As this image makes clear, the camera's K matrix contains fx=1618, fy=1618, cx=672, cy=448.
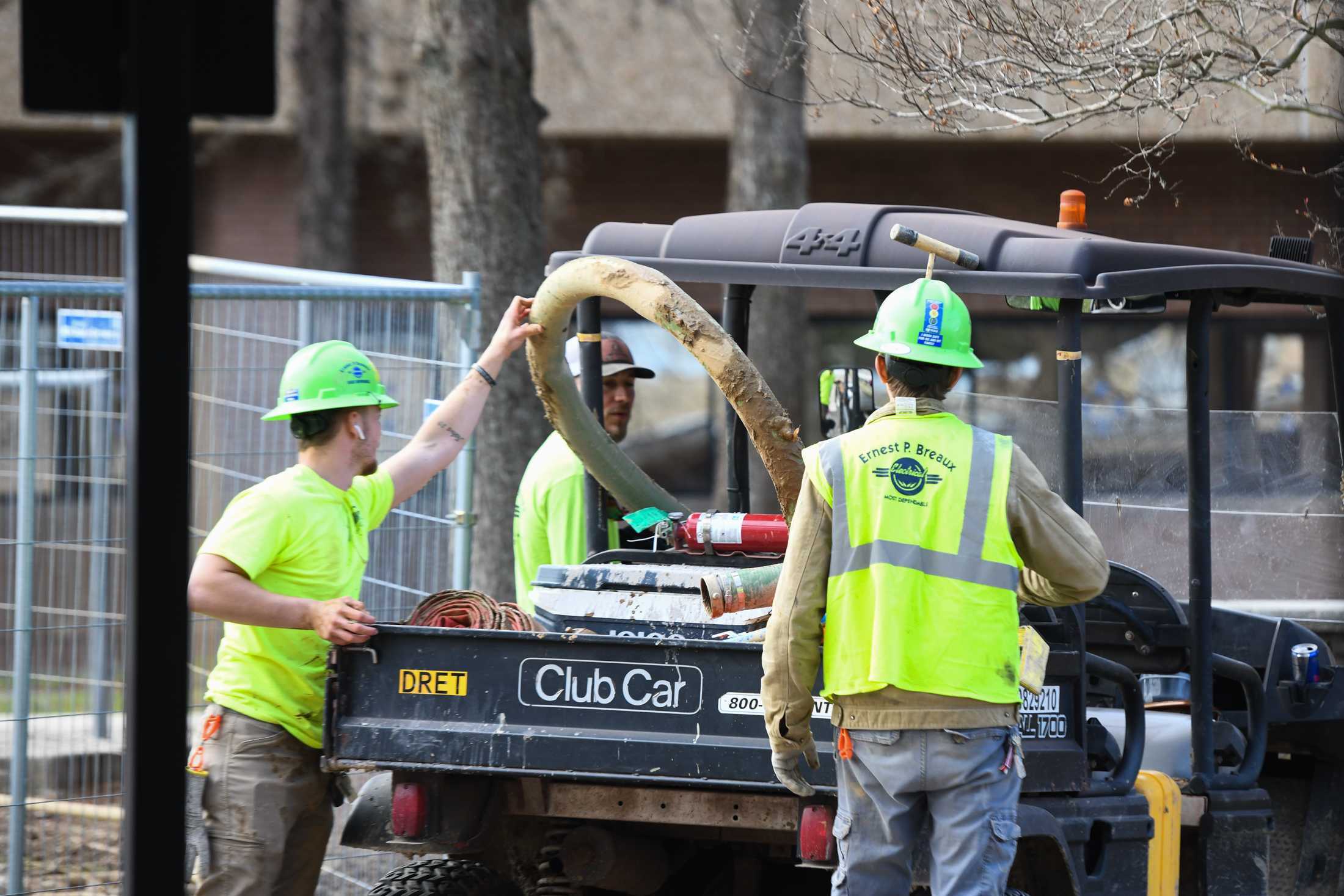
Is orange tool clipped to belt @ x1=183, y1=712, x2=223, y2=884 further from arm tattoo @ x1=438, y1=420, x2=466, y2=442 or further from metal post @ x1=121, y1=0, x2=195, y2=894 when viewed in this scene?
metal post @ x1=121, y1=0, x2=195, y2=894

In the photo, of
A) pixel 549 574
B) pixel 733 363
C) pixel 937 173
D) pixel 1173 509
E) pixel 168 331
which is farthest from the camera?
pixel 937 173

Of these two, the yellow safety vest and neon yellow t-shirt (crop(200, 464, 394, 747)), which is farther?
neon yellow t-shirt (crop(200, 464, 394, 747))

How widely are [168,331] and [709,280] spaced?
2.49 metres

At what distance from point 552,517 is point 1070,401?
207cm

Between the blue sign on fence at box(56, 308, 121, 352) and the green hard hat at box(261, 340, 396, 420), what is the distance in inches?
92.2

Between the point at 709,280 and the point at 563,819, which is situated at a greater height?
the point at 709,280

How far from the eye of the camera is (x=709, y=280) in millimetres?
4730

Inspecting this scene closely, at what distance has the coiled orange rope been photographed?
175 inches

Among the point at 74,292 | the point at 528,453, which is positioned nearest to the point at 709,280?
the point at 74,292

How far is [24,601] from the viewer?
5.76 m

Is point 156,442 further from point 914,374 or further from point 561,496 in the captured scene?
point 561,496

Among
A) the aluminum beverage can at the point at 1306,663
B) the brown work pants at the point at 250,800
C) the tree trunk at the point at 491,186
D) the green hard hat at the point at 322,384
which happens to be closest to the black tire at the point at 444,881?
the brown work pants at the point at 250,800

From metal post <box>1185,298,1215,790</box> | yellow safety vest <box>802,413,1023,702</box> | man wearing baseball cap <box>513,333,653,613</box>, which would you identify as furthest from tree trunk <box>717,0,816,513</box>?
yellow safety vest <box>802,413,1023,702</box>

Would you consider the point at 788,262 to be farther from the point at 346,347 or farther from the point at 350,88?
the point at 350,88
